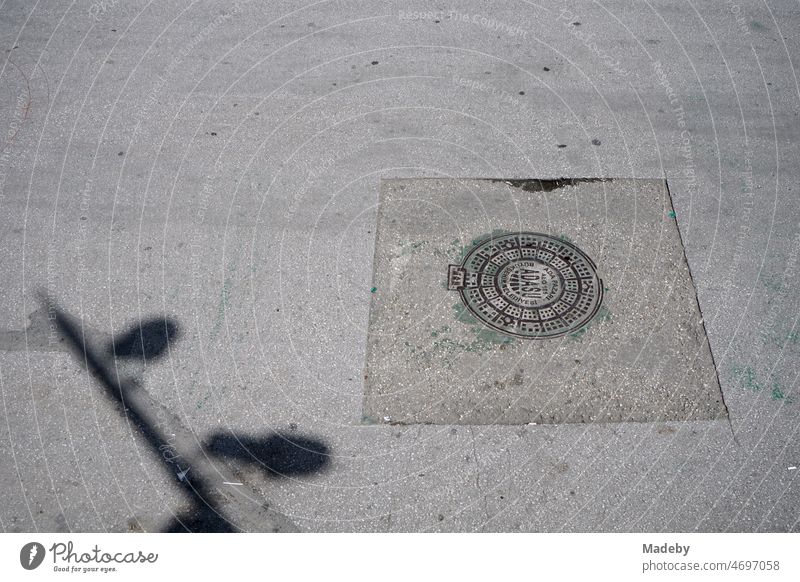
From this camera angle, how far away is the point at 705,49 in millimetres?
7371

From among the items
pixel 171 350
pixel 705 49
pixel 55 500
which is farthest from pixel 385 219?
pixel 705 49

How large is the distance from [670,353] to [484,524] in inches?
69.5

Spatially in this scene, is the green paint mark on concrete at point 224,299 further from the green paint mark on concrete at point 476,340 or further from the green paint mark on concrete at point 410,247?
the green paint mark on concrete at point 476,340

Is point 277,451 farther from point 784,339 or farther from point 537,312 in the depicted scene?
point 784,339

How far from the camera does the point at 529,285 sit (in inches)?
203

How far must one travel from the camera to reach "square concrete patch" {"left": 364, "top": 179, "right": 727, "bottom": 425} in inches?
176

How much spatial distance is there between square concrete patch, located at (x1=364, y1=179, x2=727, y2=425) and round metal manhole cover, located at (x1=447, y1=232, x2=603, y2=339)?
0.05 feet

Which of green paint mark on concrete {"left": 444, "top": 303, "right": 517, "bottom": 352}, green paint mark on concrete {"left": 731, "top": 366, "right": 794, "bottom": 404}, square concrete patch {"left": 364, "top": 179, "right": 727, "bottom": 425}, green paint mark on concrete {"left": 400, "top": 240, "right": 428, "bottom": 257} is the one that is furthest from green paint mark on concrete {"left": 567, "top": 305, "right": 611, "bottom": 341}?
green paint mark on concrete {"left": 400, "top": 240, "right": 428, "bottom": 257}

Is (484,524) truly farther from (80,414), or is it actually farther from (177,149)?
(177,149)

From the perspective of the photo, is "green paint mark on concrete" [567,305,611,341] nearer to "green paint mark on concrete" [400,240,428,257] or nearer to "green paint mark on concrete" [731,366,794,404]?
"green paint mark on concrete" [731,366,794,404]

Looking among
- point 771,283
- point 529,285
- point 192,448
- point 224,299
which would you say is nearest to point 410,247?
point 529,285

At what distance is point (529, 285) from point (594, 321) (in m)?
0.54

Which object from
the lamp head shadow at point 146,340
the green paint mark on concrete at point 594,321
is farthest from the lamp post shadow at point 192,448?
the green paint mark on concrete at point 594,321

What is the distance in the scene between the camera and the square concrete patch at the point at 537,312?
4.47 metres
